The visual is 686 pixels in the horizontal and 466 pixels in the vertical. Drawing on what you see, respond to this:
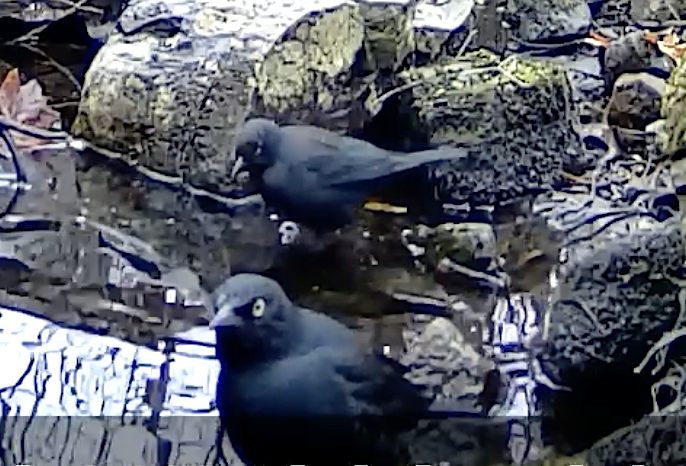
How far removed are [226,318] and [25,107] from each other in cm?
40

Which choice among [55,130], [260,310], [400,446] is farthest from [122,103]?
[400,446]

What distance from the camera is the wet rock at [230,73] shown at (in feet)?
3.60

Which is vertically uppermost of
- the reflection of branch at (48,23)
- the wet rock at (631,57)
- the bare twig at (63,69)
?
the reflection of branch at (48,23)

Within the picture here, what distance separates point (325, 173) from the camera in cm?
105

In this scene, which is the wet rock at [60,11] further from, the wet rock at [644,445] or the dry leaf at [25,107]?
the wet rock at [644,445]

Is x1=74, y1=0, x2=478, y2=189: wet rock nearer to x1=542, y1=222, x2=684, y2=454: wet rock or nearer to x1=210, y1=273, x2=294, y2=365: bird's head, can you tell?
x1=210, y1=273, x2=294, y2=365: bird's head

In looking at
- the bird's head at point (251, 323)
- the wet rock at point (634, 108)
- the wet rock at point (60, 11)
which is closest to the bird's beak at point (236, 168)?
the bird's head at point (251, 323)

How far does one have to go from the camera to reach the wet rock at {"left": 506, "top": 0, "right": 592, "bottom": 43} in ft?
3.86

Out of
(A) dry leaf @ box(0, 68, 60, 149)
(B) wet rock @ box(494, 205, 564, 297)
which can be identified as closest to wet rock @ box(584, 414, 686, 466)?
(B) wet rock @ box(494, 205, 564, 297)

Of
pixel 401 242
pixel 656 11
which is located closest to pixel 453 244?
pixel 401 242

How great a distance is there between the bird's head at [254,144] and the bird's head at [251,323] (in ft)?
0.44

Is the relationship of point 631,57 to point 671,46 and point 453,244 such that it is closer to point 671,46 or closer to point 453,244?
point 671,46

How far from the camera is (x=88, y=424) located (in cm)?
98

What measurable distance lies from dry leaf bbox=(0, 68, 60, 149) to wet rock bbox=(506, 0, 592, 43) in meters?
0.49
